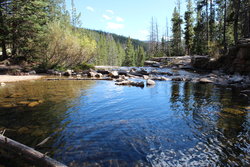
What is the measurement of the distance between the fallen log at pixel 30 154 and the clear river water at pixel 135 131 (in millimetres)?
470

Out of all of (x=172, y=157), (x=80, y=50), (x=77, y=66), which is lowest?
(x=172, y=157)

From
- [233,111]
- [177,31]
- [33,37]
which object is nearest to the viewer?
[233,111]

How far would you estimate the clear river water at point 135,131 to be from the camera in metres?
3.64

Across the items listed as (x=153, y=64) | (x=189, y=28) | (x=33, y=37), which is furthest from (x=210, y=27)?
(x=33, y=37)

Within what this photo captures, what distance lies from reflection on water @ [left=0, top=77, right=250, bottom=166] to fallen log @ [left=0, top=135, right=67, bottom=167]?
0.85m

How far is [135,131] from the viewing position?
5023mm

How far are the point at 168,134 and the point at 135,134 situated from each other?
3.31 ft

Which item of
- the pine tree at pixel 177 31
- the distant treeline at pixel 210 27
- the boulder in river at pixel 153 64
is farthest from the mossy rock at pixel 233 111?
the pine tree at pixel 177 31

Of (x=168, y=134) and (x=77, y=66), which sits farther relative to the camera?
(x=77, y=66)

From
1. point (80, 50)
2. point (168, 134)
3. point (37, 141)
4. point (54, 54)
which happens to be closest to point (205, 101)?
point (168, 134)

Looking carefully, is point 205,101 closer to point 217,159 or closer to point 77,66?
point 217,159

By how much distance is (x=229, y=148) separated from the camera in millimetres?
3959

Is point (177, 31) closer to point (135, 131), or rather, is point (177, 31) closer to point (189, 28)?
point (189, 28)

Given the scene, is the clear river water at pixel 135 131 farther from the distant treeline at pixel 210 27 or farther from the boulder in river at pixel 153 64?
the boulder in river at pixel 153 64
